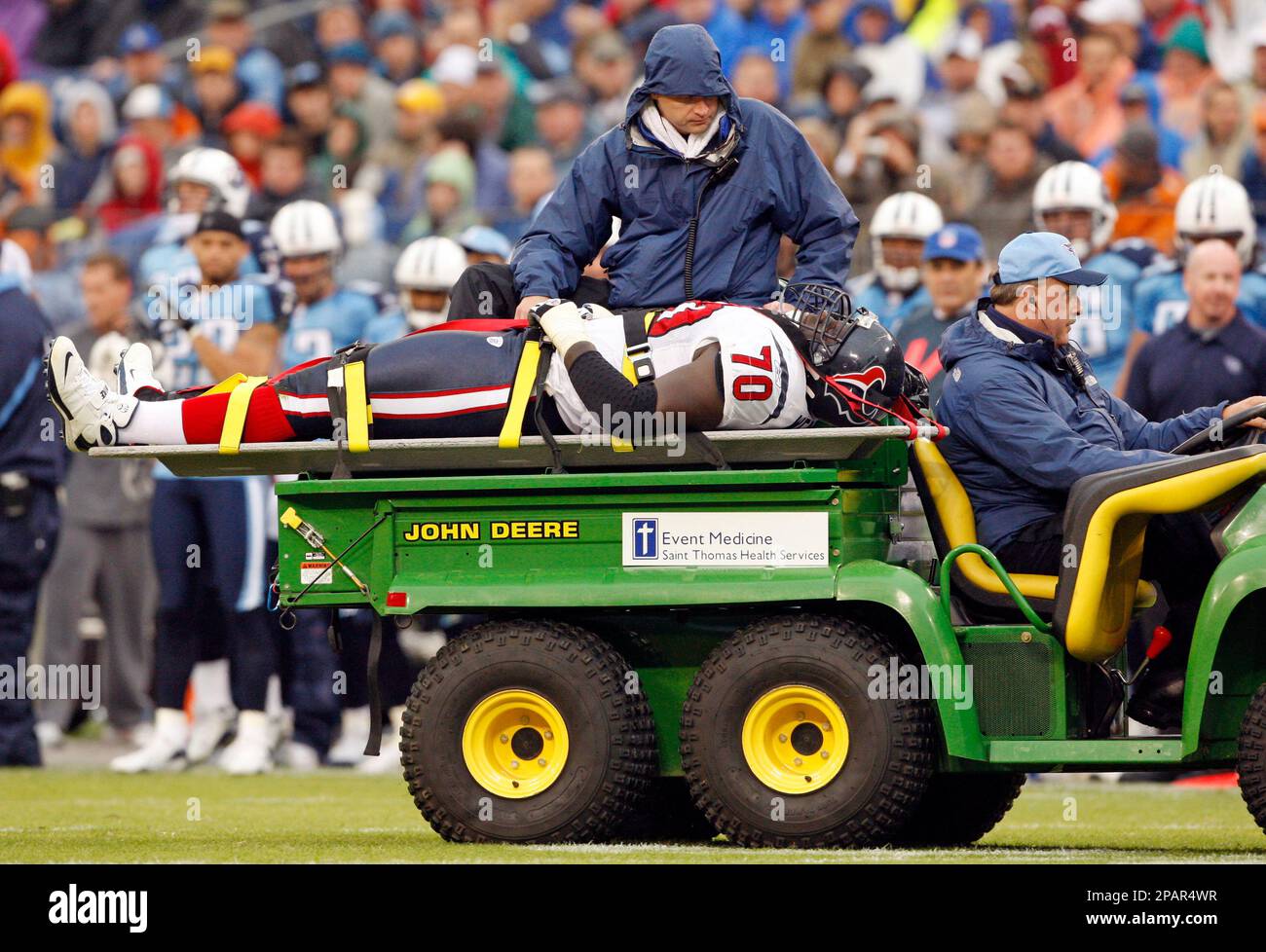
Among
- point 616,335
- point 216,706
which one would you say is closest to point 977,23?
point 216,706

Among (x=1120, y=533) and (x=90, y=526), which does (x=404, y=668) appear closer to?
(x=90, y=526)

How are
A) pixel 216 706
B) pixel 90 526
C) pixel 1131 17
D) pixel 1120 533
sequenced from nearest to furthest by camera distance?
pixel 1120 533 → pixel 216 706 → pixel 90 526 → pixel 1131 17

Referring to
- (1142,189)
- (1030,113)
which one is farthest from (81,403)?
(1030,113)

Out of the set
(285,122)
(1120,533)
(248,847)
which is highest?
(285,122)

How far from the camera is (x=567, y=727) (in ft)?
25.9

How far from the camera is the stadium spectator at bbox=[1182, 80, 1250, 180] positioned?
14.2 metres

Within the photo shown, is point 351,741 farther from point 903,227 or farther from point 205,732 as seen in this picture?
point 903,227

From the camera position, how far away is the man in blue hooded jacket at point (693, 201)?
8.32 meters

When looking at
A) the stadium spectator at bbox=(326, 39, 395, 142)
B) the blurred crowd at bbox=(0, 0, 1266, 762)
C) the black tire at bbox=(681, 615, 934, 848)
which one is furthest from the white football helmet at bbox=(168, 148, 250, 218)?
the black tire at bbox=(681, 615, 934, 848)

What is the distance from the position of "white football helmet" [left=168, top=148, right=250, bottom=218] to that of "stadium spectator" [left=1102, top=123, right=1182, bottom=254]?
4667 millimetres

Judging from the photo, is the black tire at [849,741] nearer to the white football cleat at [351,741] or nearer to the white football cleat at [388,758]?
the white football cleat at [388,758]

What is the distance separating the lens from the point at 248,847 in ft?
26.2

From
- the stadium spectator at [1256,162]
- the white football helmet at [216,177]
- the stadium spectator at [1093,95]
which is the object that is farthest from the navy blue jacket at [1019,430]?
the stadium spectator at [1093,95]

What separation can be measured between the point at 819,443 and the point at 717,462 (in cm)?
33
